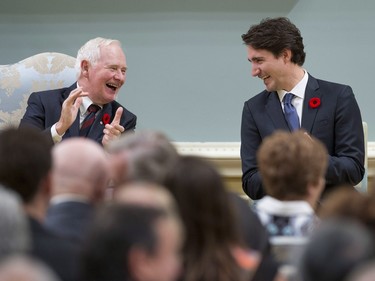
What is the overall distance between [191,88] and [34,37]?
898 millimetres

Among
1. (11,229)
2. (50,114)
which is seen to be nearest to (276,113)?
(50,114)

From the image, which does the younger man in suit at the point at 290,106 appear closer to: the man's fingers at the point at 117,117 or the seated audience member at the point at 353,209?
the man's fingers at the point at 117,117

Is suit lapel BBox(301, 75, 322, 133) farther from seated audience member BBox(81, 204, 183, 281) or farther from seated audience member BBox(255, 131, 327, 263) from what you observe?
seated audience member BBox(81, 204, 183, 281)

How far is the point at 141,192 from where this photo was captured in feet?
7.41

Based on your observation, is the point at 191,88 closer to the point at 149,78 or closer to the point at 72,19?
the point at 149,78

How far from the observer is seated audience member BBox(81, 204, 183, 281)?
201cm

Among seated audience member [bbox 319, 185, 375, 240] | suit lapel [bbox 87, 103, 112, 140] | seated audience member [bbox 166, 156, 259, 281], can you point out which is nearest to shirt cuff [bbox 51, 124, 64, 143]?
suit lapel [bbox 87, 103, 112, 140]

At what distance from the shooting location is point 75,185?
283cm

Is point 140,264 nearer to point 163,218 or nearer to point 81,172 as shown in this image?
point 163,218

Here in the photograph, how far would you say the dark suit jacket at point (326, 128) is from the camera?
4.39 m

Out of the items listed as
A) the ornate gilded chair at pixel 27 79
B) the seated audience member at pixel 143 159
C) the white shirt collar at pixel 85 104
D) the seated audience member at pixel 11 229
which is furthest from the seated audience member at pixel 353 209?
the ornate gilded chair at pixel 27 79

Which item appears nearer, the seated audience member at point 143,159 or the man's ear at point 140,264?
the man's ear at point 140,264

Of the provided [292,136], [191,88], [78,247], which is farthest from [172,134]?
[78,247]

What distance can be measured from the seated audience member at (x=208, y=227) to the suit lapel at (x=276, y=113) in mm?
1933
